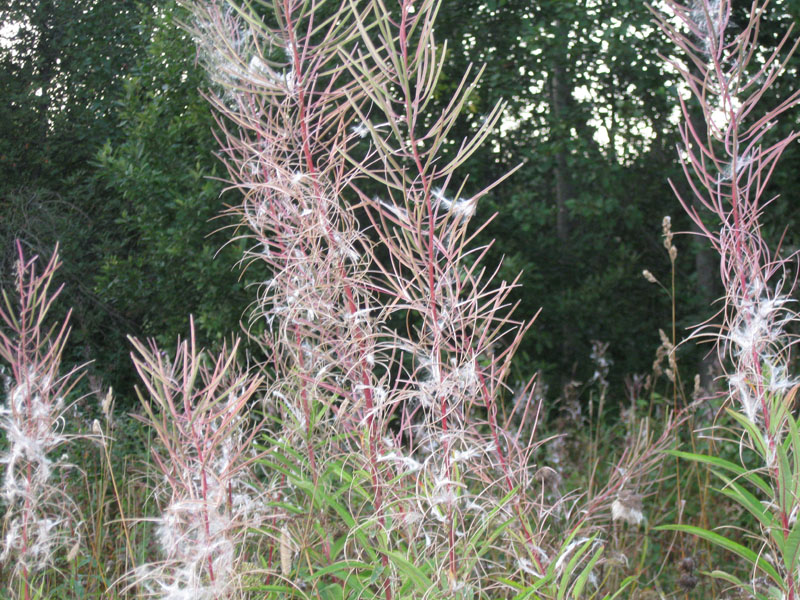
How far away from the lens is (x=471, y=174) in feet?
19.2

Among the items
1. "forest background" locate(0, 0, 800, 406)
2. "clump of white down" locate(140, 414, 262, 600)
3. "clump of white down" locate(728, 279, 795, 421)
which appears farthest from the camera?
"forest background" locate(0, 0, 800, 406)

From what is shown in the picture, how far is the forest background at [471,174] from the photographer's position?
17.0ft

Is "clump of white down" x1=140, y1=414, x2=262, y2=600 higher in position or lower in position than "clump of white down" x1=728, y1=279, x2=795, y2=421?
lower

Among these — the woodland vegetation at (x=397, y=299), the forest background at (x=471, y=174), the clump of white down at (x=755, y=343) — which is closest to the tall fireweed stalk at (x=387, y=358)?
the woodland vegetation at (x=397, y=299)

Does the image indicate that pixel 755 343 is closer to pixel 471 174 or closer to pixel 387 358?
pixel 387 358

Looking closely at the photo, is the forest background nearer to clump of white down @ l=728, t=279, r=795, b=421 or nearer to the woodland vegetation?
the woodland vegetation

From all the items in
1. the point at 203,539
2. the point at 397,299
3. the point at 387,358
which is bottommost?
the point at 203,539

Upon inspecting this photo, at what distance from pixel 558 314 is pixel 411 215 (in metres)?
4.99

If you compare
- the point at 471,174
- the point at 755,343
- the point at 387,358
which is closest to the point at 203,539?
the point at 387,358

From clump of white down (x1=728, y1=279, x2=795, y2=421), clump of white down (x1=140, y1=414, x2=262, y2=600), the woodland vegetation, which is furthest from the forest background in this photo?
Answer: clump of white down (x1=140, y1=414, x2=262, y2=600)

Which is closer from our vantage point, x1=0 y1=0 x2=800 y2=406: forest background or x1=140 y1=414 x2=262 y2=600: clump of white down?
x1=140 y1=414 x2=262 y2=600: clump of white down

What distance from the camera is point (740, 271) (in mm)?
1485

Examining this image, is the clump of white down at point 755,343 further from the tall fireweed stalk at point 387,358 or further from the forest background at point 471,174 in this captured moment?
the forest background at point 471,174

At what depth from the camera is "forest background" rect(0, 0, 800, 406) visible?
5.19m
